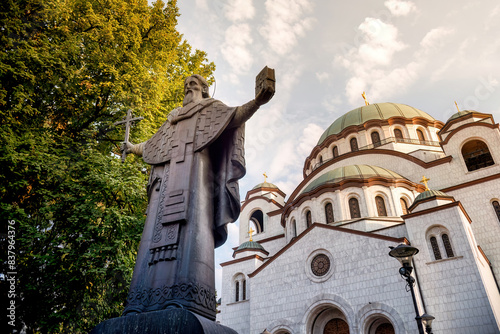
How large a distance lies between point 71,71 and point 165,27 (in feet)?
11.6

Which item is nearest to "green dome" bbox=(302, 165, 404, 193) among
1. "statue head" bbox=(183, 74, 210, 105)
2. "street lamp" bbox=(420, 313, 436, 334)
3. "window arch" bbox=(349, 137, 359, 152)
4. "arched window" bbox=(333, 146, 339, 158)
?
"window arch" bbox=(349, 137, 359, 152)

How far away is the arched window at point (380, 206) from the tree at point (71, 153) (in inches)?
517

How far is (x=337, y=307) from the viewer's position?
14.0 m

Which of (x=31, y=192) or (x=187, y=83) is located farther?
(x=31, y=192)

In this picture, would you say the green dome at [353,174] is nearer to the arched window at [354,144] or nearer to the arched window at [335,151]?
the arched window at [354,144]

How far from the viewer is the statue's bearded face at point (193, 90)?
425 centimetres

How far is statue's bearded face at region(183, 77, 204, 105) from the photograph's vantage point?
4.25 meters

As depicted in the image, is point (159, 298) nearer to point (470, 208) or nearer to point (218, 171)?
point (218, 171)

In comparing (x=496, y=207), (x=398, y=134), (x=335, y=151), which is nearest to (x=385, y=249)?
(x=496, y=207)

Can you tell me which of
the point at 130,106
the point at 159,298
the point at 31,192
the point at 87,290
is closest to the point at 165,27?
the point at 130,106

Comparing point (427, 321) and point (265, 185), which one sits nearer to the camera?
point (427, 321)

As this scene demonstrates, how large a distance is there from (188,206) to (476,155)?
68.6ft

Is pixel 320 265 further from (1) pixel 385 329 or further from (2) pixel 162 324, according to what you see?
(2) pixel 162 324

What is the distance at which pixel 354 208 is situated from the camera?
18.3 metres
